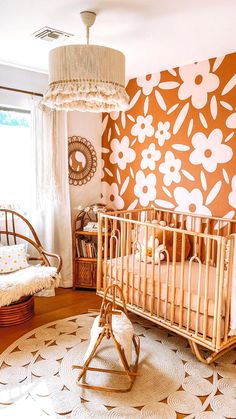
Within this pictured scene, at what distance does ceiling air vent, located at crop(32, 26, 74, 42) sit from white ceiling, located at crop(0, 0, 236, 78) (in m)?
0.05

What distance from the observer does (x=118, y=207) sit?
14.2ft

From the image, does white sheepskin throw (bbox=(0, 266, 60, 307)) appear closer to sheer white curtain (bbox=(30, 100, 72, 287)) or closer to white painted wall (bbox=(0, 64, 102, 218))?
sheer white curtain (bbox=(30, 100, 72, 287))

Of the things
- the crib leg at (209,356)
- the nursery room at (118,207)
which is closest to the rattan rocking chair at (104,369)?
the nursery room at (118,207)

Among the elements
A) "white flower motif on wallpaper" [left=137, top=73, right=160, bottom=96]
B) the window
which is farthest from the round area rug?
"white flower motif on wallpaper" [left=137, top=73, right=160, bottom=96]

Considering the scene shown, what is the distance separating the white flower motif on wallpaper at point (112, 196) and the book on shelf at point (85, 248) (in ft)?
1.94

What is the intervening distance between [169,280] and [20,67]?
2593 millimetres

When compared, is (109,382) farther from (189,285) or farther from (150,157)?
(150,157)

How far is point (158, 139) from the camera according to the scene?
3.79 metres

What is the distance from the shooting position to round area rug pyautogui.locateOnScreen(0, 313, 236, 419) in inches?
79.0

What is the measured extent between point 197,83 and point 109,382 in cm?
266

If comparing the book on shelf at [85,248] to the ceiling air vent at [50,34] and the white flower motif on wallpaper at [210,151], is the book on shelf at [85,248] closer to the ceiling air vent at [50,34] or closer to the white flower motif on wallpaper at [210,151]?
the white flower motif on wallpaper at [210,151]

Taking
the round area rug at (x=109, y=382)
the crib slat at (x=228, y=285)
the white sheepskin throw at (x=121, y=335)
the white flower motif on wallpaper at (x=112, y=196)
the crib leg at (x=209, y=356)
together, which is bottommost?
the round area rug at (x=109, y=382)

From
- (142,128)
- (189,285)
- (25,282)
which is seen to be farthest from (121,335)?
(142,128)

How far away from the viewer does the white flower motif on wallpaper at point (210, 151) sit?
321 cm
